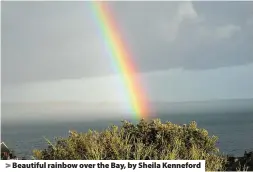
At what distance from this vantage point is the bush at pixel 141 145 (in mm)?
5344

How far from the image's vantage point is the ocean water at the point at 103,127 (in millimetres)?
6878

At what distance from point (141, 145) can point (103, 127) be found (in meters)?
1.38

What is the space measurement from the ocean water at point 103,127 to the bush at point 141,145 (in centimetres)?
34

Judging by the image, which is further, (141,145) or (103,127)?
(103,127)

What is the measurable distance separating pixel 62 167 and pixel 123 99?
8640 mm

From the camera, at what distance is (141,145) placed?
5422mm

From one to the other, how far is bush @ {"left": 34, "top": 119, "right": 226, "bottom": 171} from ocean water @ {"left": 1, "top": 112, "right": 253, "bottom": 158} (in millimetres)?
336

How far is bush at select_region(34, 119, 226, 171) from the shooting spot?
5.34 m

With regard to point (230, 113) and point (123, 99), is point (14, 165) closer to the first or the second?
point (123, 99)

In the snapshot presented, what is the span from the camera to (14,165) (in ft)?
16.0

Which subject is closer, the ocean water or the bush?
the bush

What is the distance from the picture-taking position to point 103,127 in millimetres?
6688

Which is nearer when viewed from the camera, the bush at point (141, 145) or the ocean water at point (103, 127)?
the bush at point (141, 145)

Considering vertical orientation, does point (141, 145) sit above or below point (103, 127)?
below
